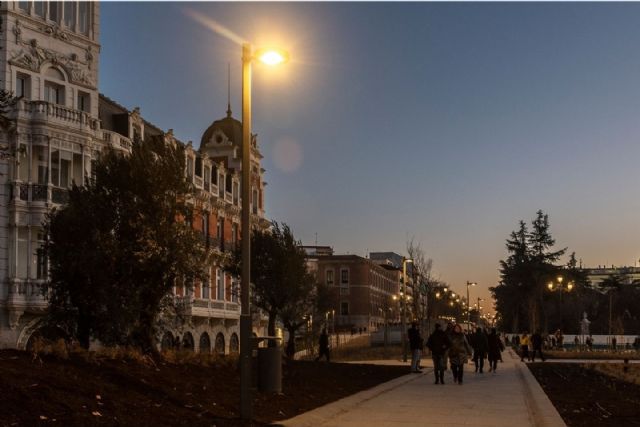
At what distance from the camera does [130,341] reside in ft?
60.2

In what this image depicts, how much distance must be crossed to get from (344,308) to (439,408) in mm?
103867

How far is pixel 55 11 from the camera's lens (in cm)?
3538

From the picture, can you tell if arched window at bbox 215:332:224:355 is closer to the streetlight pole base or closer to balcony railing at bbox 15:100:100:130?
balcony railing at bbox 15:100:100:130

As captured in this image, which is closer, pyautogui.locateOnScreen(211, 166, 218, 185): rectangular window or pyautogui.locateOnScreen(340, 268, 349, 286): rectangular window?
pyautogui.locateOnScreen(211, 166, 218, 185): rectangular window

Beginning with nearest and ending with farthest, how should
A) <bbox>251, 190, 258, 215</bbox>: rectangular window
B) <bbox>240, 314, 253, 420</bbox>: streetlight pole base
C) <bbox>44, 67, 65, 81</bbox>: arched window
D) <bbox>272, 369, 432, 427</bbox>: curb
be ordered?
<bbox>240, 314, 253, 420</bbox>: streetlight pole base < <bbox>272, 369, 432, 427</bbox>: curb < <bbox>44, 67, 65, 81</bbox>: arched window < <bbox>251, 190, 258, 215</bbox>: rectangular window

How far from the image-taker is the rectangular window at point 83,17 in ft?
120

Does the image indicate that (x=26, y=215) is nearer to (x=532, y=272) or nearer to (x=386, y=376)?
(x=386, y=376)

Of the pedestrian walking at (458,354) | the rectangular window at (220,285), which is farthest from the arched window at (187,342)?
the pedestrian walking at (458,354)

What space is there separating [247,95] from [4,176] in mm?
22954

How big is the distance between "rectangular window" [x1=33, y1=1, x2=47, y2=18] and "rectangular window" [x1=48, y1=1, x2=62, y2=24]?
Answer: 50cm

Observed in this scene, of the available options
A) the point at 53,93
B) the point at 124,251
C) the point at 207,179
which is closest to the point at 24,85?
the point at 53,93

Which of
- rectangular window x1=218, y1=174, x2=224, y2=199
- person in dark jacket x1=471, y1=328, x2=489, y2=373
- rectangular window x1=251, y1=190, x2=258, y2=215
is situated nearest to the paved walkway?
person in dark jacket x1=471, y1=328, x2=489, y2=373

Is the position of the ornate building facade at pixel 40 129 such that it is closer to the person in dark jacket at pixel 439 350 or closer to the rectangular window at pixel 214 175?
the person in dark jacket at pixel 439 350

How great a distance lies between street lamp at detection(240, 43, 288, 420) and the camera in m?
11.9
